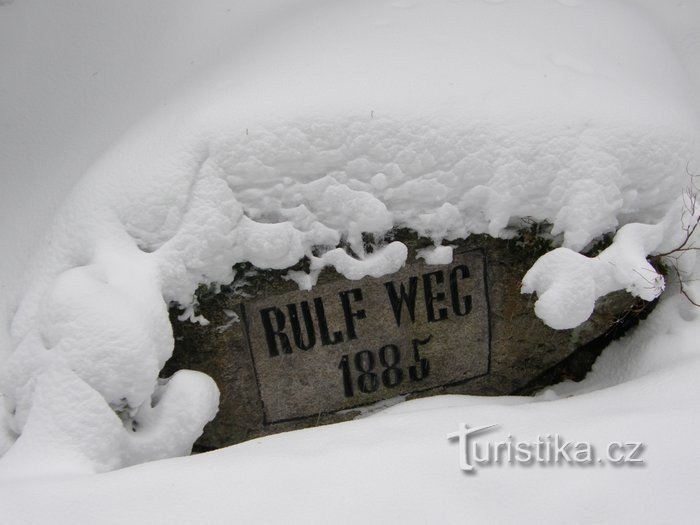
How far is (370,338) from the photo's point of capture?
318cm

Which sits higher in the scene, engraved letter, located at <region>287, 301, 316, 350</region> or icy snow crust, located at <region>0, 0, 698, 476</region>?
icy snow crust, located at <region>0, 0, 698, 476</region>

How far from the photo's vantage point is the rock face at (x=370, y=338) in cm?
304

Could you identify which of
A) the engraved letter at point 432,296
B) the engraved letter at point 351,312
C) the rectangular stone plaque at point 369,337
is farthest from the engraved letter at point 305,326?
the engraved letter at point 432,296

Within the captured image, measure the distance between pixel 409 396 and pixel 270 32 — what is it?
2.04m

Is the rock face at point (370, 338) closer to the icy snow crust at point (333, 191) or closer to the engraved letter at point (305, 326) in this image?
the engraved letter at point (305, 326)

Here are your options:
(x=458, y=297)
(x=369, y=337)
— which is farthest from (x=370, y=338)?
(x=458, y=297)

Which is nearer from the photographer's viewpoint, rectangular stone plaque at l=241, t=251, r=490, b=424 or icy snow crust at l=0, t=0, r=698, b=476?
icy snow crust at l=0, t=0, r=698, b=476

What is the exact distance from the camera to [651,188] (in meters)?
3.01

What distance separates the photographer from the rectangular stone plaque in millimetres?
3072

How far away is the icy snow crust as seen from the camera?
2.73m

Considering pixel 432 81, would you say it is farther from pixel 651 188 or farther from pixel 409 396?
pixel 409 396

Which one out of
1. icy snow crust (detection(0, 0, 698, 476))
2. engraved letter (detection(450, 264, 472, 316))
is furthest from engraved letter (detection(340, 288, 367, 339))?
engraved letter (detection(450, 264, 472, 316))

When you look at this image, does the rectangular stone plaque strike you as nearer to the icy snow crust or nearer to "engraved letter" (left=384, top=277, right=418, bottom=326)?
"engraved letter" (left=384, top=277, right=418, bottom=326)

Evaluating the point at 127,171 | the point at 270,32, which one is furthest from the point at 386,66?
Result: the point at 127,171
